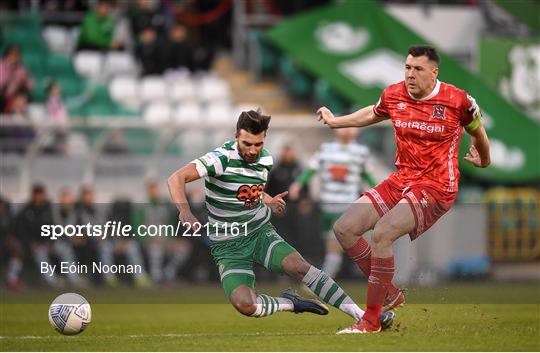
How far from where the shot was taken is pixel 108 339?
11844 millimetres

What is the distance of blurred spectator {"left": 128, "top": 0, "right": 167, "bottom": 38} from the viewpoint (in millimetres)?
24703

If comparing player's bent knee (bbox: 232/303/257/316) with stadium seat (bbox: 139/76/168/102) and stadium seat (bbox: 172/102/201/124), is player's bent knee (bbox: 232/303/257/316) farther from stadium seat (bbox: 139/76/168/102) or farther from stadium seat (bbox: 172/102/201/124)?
stadium seat (bbox: 139/76/168/102)

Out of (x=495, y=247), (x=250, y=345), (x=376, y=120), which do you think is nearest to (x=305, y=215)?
(x=495, y=247)

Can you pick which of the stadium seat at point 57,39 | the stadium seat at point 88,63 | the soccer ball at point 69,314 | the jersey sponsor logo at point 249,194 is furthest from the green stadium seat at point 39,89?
the jersey sponsor logo at point 249,194

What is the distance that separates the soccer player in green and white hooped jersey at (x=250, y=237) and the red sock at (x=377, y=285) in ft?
0.68

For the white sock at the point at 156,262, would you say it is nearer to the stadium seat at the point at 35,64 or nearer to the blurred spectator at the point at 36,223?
the blurred spectator at the point at 36,223

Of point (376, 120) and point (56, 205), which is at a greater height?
point (376, 120)

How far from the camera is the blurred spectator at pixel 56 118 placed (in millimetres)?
20391

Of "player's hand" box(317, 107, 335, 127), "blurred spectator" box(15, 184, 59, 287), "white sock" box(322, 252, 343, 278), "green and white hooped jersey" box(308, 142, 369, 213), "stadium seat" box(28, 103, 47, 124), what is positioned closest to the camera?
"player's hand" box(317, 107, 335, 127)

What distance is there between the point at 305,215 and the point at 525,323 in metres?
5.71

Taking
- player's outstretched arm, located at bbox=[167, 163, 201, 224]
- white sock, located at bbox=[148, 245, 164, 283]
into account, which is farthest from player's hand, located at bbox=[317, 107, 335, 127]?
white sock, located at bbox=[148, 245, 164, 283]

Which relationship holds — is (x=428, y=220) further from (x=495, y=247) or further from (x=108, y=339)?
(x=495, y=247)

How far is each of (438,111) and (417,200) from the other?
78cm

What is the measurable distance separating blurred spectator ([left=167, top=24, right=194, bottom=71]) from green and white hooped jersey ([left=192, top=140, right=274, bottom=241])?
41.5ft
